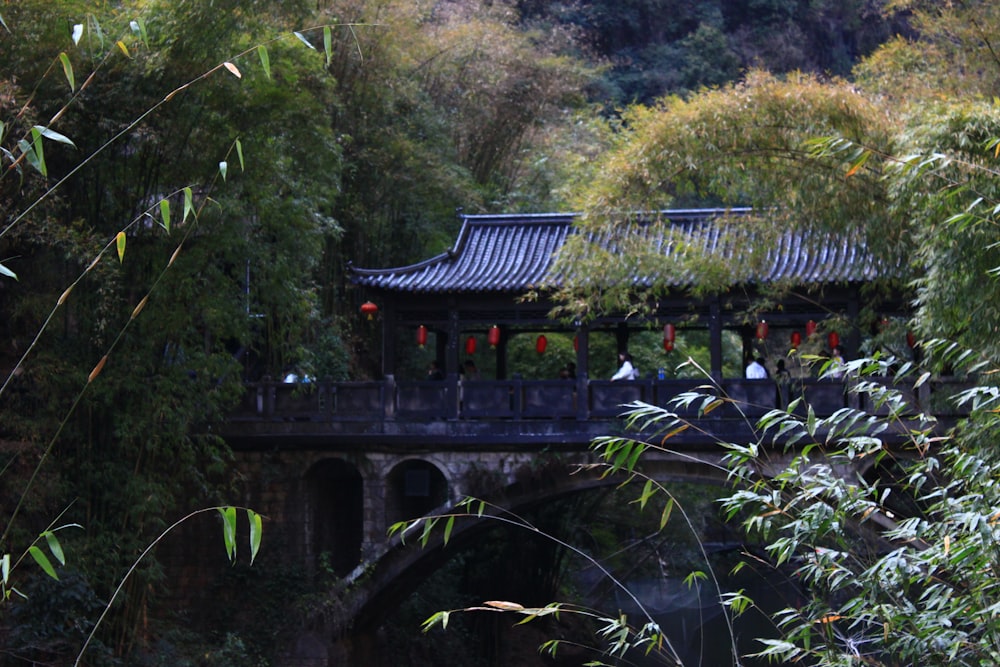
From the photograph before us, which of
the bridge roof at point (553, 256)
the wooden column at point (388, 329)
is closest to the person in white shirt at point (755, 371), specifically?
the bridge roof at point (553, 256)

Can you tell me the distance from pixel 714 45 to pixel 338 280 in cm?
1535

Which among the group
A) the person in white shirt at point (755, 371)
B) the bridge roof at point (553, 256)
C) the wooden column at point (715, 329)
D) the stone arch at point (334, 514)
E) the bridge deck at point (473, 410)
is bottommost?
the stone arch at point (334, 514)

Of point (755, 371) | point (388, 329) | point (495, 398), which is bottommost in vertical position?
point (495, 398)

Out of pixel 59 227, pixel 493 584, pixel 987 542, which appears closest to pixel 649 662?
pixel 493 584

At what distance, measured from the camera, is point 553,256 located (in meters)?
12.8

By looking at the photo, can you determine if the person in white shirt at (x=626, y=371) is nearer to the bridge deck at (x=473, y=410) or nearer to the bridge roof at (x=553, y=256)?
the bridge deck at (x=473, y=410)

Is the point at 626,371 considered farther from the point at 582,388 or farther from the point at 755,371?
the point at 755,371

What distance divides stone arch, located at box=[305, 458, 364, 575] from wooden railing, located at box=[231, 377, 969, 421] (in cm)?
67

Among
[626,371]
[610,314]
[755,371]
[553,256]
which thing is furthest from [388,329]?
[755,371]

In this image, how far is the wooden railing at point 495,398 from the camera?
451 inches

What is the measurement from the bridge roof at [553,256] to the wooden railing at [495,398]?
1000 mm

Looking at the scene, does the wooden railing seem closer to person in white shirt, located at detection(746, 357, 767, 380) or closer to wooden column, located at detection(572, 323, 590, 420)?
wooden column, located at detection(572, 323, 590, 420)

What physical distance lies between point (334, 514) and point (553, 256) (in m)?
3.79

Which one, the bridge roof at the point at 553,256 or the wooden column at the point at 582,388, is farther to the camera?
the wooden column at the point at 582,388
